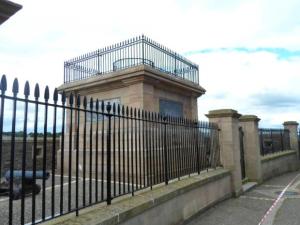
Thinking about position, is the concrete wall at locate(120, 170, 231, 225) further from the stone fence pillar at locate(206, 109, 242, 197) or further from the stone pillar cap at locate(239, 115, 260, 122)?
the stone pillar cap at locate(239, 115, 260, 122)

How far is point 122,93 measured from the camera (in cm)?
1162

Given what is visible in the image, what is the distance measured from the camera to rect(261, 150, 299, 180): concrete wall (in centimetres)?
1309

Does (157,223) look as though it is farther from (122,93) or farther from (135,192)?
(122,93)

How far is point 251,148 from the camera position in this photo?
12.1 m

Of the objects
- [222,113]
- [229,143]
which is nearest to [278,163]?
[229,143]

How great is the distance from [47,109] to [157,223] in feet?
9.66

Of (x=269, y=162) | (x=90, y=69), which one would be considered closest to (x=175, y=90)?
(x=90, y=69)

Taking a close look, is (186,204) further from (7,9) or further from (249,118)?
(249,118)

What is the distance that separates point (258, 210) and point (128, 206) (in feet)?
13.8

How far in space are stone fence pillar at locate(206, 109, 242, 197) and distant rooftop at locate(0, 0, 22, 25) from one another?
7651mm

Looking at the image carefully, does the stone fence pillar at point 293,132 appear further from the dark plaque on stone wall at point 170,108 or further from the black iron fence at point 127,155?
the black iron fence at point 127,155

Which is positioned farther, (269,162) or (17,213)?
(269,162)

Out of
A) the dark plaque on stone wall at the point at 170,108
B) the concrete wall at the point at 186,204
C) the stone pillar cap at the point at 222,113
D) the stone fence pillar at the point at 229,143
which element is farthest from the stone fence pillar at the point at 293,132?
the concrete wall at the point at 186,204

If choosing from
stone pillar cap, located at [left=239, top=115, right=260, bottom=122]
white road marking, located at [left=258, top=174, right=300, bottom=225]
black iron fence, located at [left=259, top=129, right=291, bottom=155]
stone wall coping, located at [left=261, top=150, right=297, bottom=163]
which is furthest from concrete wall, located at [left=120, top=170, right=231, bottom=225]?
black iron fence, located at [left=259, top=129, right=291, bottom=155]
